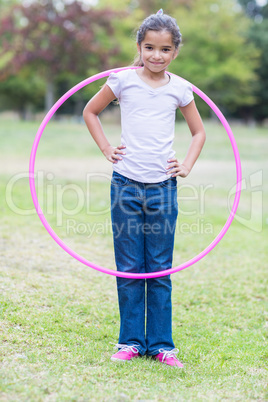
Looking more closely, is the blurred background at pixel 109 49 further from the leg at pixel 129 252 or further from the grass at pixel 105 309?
the leg at pixel 129 252

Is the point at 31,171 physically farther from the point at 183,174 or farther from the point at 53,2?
the point at 53,2

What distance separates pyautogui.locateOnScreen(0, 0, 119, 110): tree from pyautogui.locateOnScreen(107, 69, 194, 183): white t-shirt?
24336 millimetres

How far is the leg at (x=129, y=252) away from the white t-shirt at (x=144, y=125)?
128mm

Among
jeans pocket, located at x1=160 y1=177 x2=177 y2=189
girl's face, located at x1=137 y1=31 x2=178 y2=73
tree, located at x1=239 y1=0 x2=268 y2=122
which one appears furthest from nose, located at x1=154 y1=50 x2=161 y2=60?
tree, located at x1=239 y1=0 x2=268 y2=122

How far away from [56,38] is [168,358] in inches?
996

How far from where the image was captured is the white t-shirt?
3.48 metres

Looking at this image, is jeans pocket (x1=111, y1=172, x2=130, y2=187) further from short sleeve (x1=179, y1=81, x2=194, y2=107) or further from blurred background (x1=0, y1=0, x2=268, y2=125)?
blurred background (x1=0, y1=0, x2=268, y2=125)

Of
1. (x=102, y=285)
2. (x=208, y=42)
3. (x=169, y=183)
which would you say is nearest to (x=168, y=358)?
(x=169, y=183)

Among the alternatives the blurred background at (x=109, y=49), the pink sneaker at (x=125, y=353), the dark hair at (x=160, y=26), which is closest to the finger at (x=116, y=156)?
the dark hair at (x=160, y=26)

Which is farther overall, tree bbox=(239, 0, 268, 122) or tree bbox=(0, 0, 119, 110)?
tree bbox=(239, 0, 268, 122)

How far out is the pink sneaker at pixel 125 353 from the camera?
11.7 feet

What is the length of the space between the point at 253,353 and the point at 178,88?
2107 mm

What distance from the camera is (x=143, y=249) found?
3.66 metres

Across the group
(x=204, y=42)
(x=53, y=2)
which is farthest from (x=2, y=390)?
(x=204, y=42)
